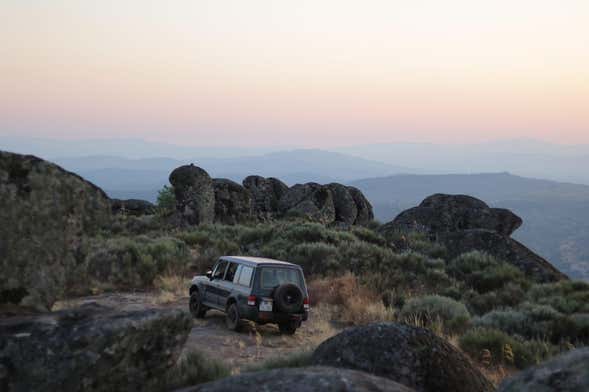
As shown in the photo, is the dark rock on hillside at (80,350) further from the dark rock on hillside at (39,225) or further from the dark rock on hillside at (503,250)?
the dark rock on hillside at (503,250)

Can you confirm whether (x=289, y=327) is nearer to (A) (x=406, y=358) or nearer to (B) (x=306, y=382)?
(A) (x=406, y=358)

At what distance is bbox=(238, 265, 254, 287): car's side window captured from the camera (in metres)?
14.3

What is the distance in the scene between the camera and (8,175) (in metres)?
6.09

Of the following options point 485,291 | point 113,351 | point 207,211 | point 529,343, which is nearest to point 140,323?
point 113,351

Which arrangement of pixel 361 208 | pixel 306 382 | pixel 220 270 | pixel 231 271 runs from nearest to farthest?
pixel 306 382
pixel 231 271
pixel 220 270
pixel 361 208

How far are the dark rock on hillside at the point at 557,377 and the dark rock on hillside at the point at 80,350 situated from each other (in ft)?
10.9

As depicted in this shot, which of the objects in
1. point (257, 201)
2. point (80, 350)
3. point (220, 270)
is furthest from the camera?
point (257, 201)

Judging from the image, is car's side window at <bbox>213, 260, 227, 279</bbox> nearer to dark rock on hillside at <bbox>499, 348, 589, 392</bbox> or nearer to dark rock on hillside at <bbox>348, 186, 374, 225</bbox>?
dark rock on hillside at <bbox>499, 348, 589, 392</bbox>

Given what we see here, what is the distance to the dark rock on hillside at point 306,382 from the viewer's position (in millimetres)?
4879

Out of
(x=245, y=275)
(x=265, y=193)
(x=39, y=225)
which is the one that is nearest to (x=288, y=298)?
(x=245, y=275)

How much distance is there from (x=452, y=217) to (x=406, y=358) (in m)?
28.6

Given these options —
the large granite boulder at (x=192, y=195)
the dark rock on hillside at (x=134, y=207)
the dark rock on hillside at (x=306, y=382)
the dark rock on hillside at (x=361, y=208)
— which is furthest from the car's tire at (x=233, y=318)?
the dark rock on hillside at (x=134, y=207)

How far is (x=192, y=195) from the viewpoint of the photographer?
35.9 meters

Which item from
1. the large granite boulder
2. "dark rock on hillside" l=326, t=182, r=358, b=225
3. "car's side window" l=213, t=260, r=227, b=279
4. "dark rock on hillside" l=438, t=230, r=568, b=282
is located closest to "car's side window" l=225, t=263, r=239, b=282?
"car's side window" l=213, t=260, r=227, b=279
